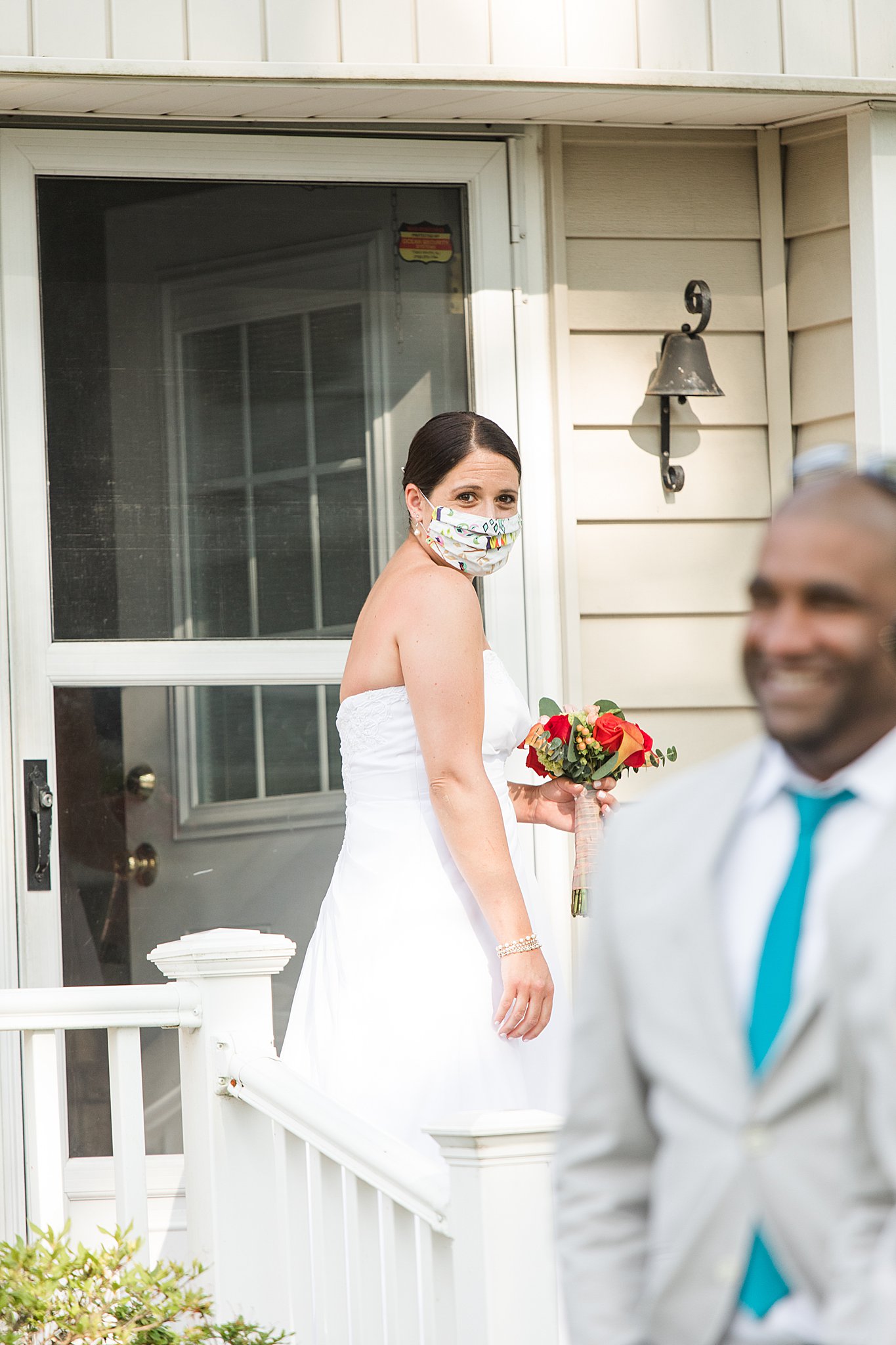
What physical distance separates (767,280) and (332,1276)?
2.54 meters

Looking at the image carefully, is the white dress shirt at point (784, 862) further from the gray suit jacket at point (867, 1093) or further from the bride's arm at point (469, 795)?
the bride's arm at point (469, 795)

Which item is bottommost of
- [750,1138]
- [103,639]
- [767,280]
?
[750,1138]

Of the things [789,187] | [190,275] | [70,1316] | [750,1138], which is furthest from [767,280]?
[750,1138]

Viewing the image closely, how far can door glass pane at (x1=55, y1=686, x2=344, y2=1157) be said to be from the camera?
3584 millimetres

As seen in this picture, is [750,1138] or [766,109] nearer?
[750,1138]

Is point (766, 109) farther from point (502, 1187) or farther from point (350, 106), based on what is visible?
point (502, 1187)

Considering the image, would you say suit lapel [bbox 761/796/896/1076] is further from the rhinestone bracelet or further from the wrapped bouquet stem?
the wrapped bouquet stem

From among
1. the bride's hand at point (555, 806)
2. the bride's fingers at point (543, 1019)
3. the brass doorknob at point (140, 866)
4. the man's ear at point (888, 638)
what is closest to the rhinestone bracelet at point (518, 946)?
the bride's fingers at point (543, 1019)

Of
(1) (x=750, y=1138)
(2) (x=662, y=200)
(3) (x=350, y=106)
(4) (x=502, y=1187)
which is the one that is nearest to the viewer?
(1) (x=750, y=1138)

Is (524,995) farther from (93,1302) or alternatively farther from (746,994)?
(746,994)

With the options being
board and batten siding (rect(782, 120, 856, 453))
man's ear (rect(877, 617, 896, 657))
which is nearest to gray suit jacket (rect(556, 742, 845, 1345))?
man's ear (rect(877, 617, 896, 657))

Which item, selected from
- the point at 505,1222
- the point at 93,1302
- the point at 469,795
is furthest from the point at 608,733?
the point at 93,1302

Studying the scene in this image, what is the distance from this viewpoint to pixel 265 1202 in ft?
9.13

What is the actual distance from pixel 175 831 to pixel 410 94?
170 centimetres
